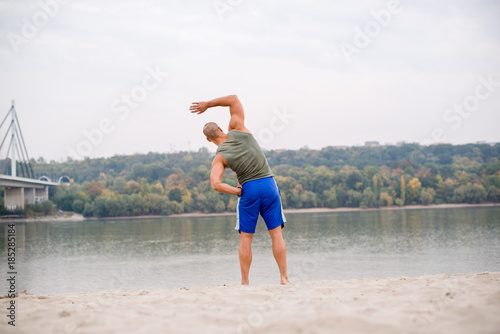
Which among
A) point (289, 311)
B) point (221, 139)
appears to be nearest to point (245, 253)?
point (221, 139)

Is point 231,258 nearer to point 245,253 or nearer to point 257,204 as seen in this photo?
point 245,253

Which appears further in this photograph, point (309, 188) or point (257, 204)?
point (309, 188)

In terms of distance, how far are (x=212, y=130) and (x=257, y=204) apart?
0.92 metres

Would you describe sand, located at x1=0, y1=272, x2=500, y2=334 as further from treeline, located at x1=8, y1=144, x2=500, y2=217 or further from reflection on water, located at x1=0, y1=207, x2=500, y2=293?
treeline, located at x1=8, y1=144, x2=500, y2=217

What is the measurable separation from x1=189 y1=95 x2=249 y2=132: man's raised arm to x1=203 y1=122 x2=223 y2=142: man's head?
5.7 inches

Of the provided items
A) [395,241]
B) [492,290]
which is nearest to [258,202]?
[492,290]

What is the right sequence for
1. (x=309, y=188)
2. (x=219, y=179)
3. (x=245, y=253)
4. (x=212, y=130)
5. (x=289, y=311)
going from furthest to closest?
(x=309, y=188) < (x=212, y=130) < (x=245, y=253) < (x=219, y=179) < (x=289, y=311)

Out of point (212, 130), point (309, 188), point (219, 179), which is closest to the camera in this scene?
point (219, 179)

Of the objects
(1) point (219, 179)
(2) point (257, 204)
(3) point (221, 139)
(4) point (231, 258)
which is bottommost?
(4) point (231, 258)

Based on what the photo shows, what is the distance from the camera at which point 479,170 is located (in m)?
76.2

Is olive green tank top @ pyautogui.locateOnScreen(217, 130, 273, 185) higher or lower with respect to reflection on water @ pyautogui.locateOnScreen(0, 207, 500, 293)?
higher

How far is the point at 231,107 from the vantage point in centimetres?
496

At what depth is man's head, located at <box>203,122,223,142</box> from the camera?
16.1 ft

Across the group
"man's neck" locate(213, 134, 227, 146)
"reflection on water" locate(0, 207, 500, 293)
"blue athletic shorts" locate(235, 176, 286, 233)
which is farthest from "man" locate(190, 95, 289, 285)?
"reflection on water" locate(0, 207, 500, 293)
